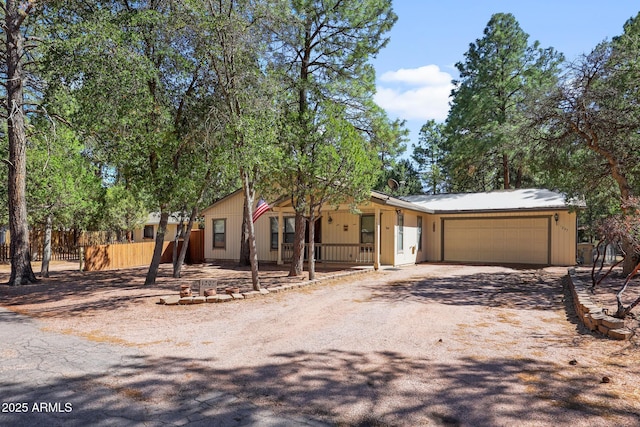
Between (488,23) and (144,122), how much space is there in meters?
24.0

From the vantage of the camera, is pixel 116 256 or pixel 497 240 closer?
pixel 116 256

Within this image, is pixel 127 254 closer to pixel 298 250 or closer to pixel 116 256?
pixel 116 256

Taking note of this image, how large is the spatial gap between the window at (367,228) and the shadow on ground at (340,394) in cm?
1217

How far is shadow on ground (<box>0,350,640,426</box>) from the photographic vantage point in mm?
3271

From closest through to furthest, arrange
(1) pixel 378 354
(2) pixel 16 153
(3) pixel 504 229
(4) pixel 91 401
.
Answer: (4) pixel 91 401 → (1) pixel 378 354 → (2) pixel 16 153 → (3) pixel 504 229

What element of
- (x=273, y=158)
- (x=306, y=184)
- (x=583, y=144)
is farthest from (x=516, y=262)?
(x=273, y=158)

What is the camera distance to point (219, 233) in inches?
811

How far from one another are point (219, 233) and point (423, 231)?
9.79 meters

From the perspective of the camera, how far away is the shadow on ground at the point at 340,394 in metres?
3.27

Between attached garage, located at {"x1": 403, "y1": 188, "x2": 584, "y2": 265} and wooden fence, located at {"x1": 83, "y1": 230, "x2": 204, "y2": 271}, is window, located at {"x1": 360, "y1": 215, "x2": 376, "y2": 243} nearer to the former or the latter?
attached garage, located at {"x1": 403, "y1": 188, "x2": 584, "y2": 265}

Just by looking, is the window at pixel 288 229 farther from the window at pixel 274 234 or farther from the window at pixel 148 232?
the window at pixel 148 232

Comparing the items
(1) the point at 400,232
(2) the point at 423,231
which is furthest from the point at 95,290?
(2) the point at 423,231

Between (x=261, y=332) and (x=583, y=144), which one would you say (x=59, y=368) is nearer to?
(x=261, y=332)

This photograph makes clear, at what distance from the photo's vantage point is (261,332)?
19.9 feet
